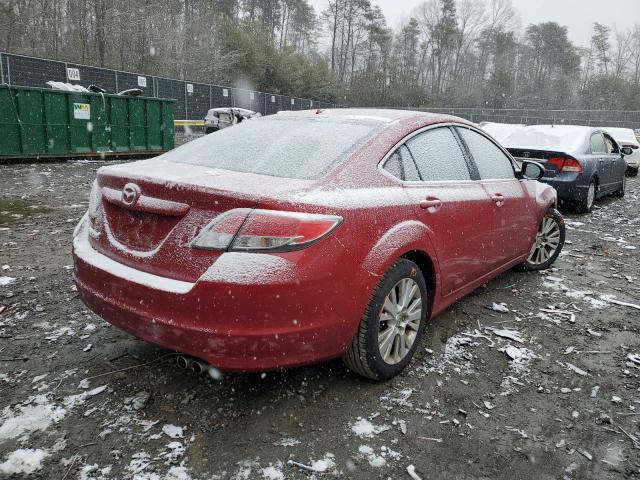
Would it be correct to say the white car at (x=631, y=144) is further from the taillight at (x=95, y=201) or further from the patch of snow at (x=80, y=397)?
the patch of snow at (x=80, y=397)

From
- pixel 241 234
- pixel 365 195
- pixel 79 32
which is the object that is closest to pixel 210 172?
pixel 241 234

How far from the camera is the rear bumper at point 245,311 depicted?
2059 mm

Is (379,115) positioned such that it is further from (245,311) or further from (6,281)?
(6,281)

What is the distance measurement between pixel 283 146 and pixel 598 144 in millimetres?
8145

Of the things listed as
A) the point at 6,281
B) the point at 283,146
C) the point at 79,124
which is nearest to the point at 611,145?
the point at 283,146

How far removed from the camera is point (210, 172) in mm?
2490

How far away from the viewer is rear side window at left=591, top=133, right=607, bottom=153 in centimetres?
855

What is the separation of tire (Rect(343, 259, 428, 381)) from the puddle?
544 cm

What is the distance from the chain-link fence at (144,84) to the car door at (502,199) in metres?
15.2

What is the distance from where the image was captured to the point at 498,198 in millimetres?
3652

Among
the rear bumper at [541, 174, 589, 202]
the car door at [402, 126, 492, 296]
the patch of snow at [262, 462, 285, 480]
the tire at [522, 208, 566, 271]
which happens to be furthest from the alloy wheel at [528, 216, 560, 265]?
the patch of snow at [262, 462, 285, 480]

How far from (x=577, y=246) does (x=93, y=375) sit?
586cm

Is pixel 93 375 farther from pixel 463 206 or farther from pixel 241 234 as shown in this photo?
pixel 463 206

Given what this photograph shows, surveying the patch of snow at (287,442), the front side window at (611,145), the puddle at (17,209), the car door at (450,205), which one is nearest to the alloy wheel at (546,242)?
the car door at (450,205)
